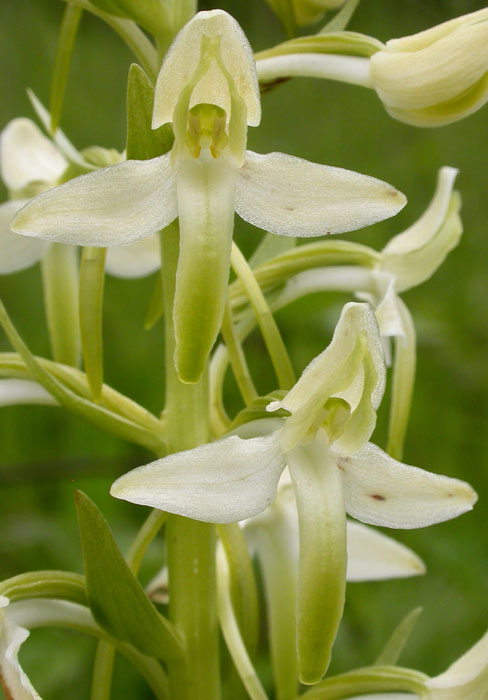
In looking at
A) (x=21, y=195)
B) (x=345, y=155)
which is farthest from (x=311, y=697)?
(x=345, y=155)

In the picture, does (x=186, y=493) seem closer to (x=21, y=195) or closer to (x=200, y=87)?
(x=200, y=87)

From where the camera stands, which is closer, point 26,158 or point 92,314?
point 92,314

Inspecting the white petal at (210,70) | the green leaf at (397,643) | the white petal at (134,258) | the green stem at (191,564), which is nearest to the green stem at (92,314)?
the green stem at (191,564)

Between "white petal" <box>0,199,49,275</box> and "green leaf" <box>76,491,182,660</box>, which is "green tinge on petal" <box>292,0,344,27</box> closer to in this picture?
"white petal" <box>0,199,49,275</box>

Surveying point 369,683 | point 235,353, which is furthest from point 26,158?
point 369,683

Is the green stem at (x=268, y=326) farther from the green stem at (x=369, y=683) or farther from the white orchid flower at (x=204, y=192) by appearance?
the green stem at (x=369, y=683)

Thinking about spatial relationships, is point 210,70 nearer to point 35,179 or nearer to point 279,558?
point 35,179
